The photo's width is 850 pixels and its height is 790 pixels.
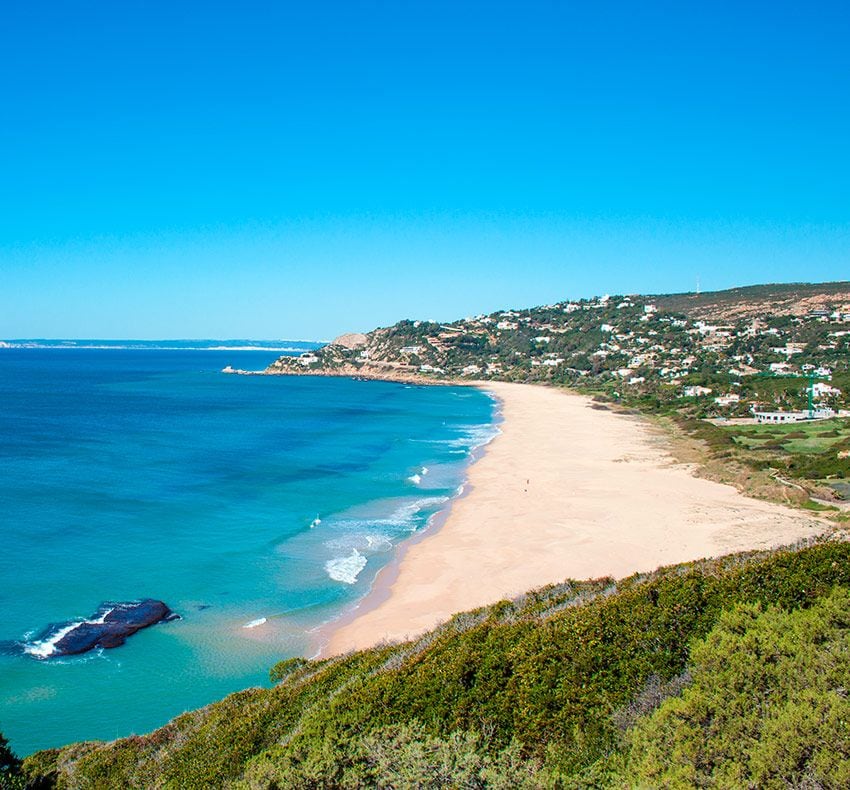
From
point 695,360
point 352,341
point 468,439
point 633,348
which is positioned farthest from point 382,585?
point 352,341

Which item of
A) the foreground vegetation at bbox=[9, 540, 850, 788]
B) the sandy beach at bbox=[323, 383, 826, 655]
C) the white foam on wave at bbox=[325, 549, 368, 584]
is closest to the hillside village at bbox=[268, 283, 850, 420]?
the sandy beach at bbox=[323, 383, 826, 655]

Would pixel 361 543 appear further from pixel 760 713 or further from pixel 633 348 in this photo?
pixel 633 348

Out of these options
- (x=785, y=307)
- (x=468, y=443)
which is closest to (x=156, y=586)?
(x=468, y=443)

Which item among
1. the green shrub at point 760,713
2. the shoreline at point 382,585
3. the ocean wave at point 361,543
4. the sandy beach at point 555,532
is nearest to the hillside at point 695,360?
the sandy beach at point 555,532

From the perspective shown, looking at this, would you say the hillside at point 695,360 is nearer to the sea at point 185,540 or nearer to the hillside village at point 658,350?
the hillside village at point 658,350

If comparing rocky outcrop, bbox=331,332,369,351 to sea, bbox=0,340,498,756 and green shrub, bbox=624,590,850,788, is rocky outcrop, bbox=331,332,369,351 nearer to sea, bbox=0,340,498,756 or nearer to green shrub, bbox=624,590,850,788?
sea, bbox=0,340,498,756

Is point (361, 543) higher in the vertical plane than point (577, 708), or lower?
lower

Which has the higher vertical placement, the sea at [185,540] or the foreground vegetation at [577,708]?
the foreground vegetation at [577,708]
